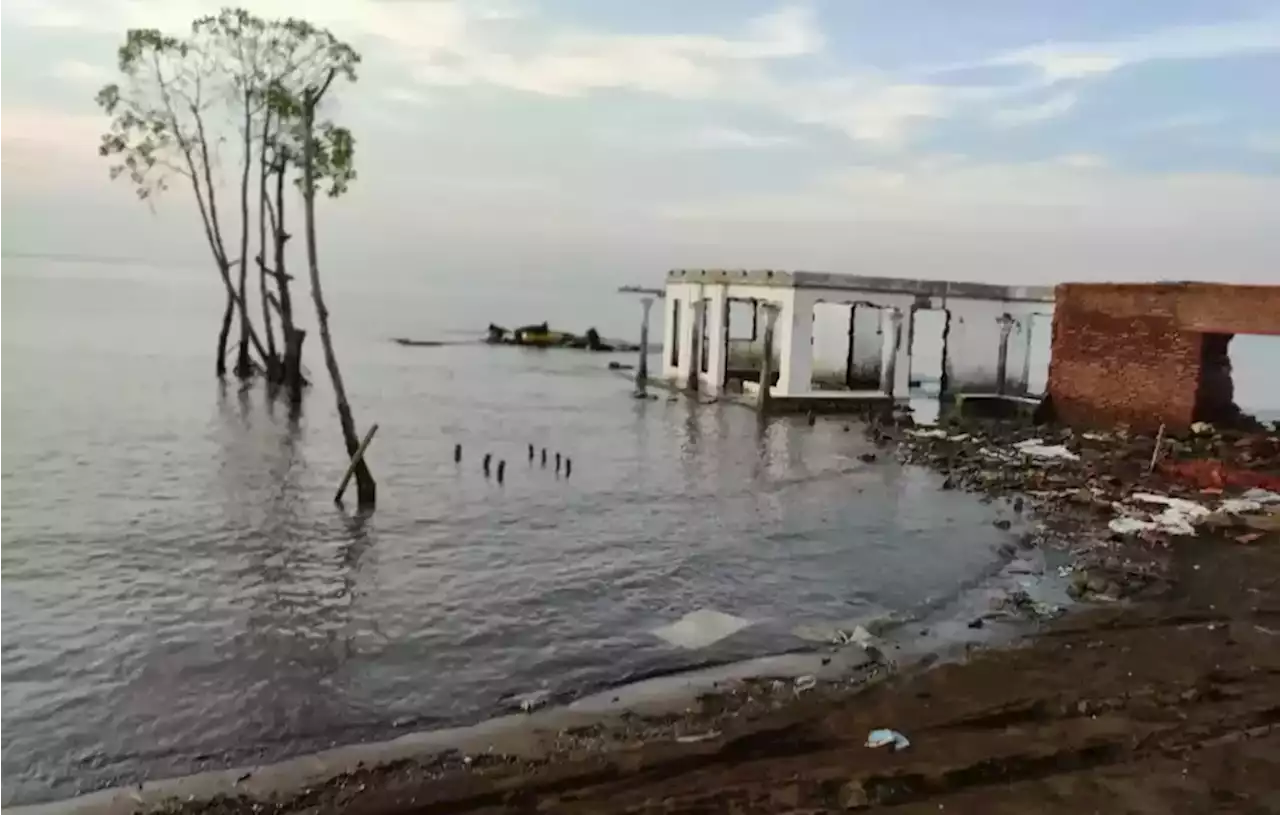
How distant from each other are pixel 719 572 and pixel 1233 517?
909cm

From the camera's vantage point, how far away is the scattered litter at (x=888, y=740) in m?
8.50

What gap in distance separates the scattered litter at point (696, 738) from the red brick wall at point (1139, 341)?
66.8 feet

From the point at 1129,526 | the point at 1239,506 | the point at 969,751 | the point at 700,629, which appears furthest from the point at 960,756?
the point at 1239,506

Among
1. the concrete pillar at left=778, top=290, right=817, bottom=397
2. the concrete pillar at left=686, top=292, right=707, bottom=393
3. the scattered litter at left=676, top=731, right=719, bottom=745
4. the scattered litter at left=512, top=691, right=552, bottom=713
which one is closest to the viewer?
the scattered litter at left=676, top=731, right=719, bottom=745

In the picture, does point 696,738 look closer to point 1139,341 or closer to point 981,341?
point 1139,341

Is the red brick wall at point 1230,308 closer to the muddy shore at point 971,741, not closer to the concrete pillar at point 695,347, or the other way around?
the muddy shore at point 971,741

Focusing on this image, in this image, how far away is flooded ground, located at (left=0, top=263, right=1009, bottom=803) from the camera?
10.5m

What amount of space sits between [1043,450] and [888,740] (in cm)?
1914

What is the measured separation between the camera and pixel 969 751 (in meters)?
8.28

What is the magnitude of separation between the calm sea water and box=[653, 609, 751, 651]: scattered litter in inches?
8.8

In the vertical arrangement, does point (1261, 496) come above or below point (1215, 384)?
below

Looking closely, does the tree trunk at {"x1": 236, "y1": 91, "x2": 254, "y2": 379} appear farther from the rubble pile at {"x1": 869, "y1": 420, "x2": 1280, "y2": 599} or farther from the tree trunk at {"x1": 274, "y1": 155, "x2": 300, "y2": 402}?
the rubble pile at {"x1": 869, "y1": 420, "x2": 1280, "y2": 599}

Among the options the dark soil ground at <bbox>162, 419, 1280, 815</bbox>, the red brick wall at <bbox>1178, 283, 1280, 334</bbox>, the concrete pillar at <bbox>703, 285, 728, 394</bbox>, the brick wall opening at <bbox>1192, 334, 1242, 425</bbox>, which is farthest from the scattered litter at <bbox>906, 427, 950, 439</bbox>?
the dark soil ground at <bbox>162, 419, 1280, 815</bbox>

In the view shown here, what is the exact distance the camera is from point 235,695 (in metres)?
10.8
